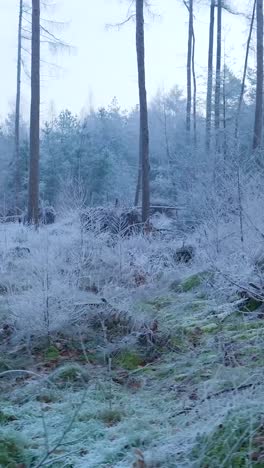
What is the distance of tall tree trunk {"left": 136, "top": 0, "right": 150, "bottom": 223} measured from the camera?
1780 cm

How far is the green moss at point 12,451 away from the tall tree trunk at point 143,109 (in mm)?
12853

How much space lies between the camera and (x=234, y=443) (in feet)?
13.6

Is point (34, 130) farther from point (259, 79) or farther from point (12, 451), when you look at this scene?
point (12, 451)

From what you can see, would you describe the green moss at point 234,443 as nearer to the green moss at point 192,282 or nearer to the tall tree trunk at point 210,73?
the green moss at point 192,282

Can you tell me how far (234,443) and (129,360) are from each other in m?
3.16

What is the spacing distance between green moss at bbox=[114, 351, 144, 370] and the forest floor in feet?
0.04

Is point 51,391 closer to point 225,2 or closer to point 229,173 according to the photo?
point 229,173

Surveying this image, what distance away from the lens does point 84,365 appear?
7.17 metres

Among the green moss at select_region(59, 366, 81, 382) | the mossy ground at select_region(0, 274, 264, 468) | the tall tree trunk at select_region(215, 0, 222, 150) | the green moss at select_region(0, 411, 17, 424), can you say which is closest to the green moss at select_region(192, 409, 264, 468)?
the mossy ground at select_region(0, 274, 264, 468)

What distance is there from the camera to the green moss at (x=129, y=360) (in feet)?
23.3

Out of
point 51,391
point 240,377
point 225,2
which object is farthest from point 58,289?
point 225,2

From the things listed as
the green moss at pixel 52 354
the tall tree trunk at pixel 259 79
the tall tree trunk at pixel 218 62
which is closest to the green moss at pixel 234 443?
the green moss at pixel 52 354

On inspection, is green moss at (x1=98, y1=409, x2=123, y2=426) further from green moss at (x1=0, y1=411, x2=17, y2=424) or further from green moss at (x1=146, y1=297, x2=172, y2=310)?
green moss at (x1=146, y1=297, x2=172, y2=310)

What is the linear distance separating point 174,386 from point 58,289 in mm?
2660
